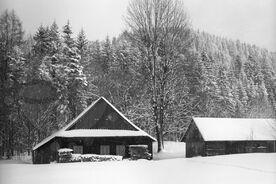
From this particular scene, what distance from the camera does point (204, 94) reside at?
6325 centimetres

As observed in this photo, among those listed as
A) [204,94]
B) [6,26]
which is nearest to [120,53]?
[204,94]

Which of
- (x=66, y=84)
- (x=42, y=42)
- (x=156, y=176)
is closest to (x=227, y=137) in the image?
(x=66, y=84)

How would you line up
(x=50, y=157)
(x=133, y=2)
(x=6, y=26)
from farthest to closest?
(x=133, y=2) → (x=6, y=26) → (x=50, y=157)

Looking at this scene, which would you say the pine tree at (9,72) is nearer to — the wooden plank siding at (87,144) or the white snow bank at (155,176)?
the wooden plank siding at (87,144)

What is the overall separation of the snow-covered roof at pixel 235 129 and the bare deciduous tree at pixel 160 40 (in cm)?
481

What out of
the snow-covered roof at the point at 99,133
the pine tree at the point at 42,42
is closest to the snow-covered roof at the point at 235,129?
the snow-covered roof at the point at 99,133

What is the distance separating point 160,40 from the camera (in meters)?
42.4

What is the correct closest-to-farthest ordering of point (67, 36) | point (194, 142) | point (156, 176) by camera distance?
point (156, 176)
point (194, 142)
point (67, 36)

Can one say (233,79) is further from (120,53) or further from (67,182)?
(67,182)

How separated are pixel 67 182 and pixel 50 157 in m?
18.0

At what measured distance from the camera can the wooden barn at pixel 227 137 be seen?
40.8 meters

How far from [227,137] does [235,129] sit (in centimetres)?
244

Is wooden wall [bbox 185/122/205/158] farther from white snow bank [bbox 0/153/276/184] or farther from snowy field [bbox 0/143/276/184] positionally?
white snow bank [bbox 0/153/276/184]

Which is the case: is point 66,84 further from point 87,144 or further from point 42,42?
point 87,144
